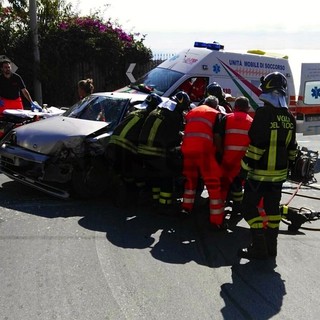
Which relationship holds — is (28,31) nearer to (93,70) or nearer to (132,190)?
(93,70)

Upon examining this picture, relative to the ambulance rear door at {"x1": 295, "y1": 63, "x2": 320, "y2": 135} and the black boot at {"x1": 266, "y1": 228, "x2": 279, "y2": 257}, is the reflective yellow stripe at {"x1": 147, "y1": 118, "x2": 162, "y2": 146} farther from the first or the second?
the ambulance rear door at {"x1": 295, "y1": 63, "x2": 320, "y2": 135}

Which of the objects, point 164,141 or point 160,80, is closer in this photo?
point 164,141

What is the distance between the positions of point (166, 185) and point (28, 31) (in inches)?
473

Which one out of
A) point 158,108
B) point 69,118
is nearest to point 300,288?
point 158,108

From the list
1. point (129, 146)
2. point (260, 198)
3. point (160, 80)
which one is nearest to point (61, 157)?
point (129, 146)

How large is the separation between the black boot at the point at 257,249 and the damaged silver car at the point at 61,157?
102 inches

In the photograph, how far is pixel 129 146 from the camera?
238 inches

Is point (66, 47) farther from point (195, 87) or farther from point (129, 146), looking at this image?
point (129, 146)

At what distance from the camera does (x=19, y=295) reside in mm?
3662

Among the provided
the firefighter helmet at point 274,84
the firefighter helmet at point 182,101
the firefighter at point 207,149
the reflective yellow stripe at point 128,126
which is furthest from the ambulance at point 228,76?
the firefighter helmet at point 274,84

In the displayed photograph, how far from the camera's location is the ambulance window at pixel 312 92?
1064 cm

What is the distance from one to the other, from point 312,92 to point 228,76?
210 cm

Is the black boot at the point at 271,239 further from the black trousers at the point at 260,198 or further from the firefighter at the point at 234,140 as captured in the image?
the firefighter at the point at 234,140

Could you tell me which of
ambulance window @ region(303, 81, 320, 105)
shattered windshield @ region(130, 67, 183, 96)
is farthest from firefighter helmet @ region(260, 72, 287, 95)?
Answer: ambulance window @ region(303, 81, 320, 105)
